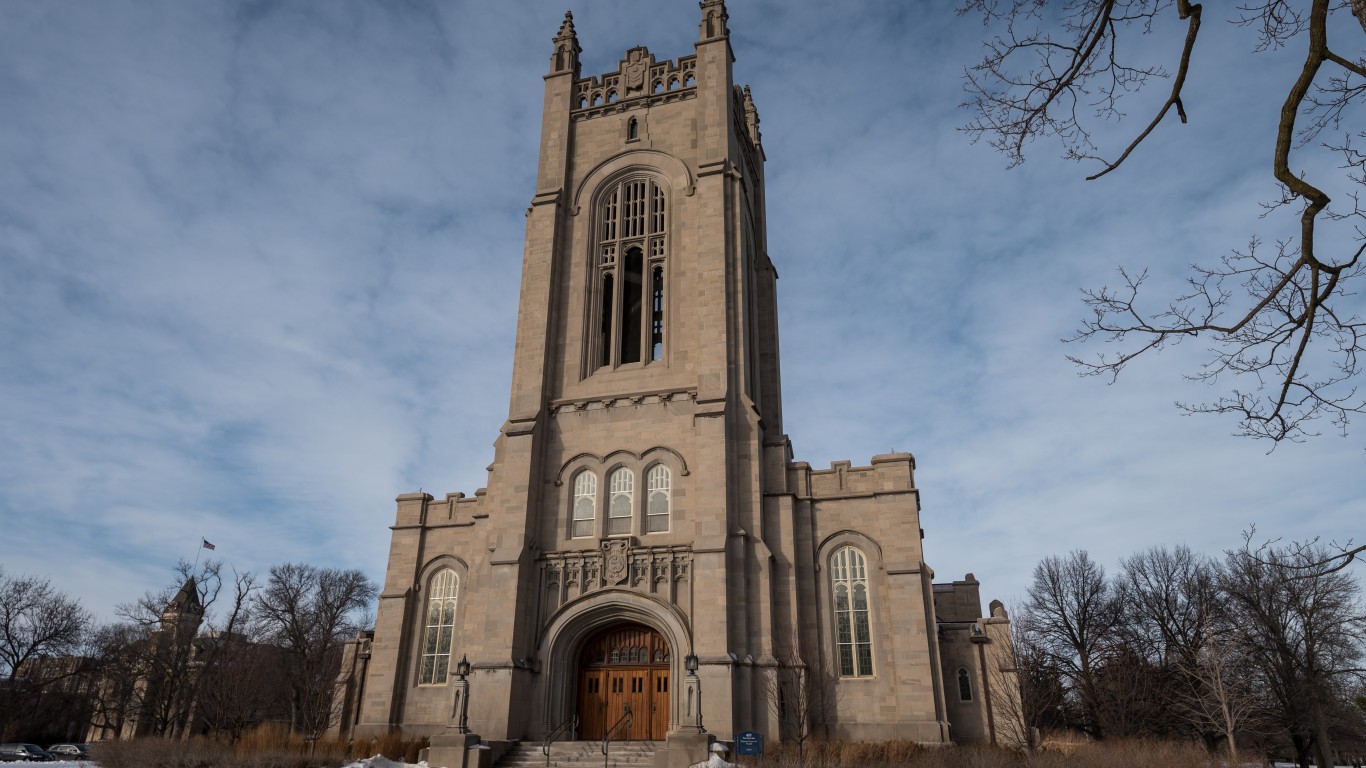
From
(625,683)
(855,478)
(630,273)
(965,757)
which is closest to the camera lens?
(965,757)

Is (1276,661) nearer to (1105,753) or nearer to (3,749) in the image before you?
(1105,753)

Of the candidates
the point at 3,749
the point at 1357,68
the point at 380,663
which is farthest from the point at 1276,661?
the point at 3,749

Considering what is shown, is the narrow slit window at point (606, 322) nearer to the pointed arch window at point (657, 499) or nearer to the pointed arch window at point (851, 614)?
the pointed arch window at point (657, 499)

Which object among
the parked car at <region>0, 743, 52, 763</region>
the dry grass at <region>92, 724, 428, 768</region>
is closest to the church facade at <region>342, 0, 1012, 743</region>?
the dry grass at <region>92, 724, 428, 768</region>

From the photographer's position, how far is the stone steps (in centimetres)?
2162

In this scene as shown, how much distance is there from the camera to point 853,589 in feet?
84.5

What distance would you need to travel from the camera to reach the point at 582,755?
22.3m

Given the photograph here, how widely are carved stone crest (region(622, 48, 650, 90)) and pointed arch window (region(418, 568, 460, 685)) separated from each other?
20.7m

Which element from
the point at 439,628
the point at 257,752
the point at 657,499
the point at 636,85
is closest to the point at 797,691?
the point at 657,499

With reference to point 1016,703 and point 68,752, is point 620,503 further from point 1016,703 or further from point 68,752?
point 68,752

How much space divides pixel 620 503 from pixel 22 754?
31934 millimetres

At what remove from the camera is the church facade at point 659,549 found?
24188 millimetres

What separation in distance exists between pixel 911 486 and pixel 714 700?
29.2 ft

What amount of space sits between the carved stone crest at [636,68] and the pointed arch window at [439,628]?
20.7 meters
